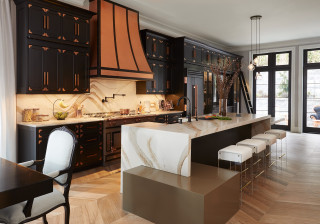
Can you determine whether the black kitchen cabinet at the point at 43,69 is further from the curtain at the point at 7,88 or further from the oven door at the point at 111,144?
the oven door at the point at 111,144

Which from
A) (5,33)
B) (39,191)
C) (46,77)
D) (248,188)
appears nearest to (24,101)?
(46,77)

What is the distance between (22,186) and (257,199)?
2.79 meters

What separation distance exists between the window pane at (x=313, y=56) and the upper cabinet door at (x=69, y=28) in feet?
25.9

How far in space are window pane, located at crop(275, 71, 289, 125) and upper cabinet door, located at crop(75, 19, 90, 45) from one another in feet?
24.2

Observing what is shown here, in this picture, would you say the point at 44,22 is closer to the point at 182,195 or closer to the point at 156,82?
the point at 156,82

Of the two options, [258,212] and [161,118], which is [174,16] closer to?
[161,118]

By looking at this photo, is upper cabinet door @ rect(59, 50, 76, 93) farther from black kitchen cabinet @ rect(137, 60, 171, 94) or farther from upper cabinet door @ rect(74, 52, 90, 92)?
black kitchen cabinet @ rect(137, 60, 171, 94)

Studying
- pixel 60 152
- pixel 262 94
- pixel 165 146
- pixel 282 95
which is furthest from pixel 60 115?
pixel 282 95

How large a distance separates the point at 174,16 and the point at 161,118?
2.54m

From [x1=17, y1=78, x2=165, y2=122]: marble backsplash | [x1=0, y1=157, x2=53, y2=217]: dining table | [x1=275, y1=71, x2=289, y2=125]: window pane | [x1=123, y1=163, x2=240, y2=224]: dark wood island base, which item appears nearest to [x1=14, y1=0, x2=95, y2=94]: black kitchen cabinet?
[x1=17, y1=78, x2=165, y2=122]: marble backsplash

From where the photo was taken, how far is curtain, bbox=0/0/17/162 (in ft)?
12.8

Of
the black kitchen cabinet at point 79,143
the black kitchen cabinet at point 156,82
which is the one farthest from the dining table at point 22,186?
the black kitchen cabinet at point 156,82

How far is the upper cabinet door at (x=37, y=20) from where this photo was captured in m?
3.93

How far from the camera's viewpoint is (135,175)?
8.89ft
